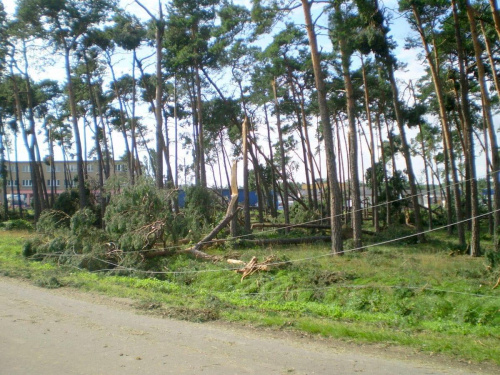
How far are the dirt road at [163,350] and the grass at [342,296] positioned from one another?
2.61ft

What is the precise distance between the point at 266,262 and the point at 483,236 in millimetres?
18276

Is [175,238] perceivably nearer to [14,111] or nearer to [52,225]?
[52,225]

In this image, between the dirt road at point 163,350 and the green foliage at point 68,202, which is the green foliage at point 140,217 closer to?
the dirt road at point 163,350

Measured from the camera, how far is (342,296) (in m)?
12.6

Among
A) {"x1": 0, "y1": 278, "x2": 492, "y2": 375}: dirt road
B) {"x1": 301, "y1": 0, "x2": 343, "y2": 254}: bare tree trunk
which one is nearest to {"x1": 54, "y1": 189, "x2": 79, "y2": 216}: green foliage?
{"x1": 301, "y1": 0, "x2": 343, "y2": 254}: bare tree trunk

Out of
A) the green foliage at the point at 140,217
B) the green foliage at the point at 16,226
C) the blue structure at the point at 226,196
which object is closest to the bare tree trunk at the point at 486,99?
the green foliage at the point at 140,217

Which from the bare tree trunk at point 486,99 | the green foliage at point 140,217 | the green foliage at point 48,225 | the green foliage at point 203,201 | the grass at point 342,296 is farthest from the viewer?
the green foliage at point 203,201

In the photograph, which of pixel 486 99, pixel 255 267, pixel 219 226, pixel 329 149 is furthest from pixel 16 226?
pixel 486 99

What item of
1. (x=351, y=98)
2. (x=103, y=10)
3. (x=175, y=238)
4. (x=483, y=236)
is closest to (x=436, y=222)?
(x=483, y=236)

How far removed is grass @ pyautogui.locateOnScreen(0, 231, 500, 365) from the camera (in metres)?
8.95

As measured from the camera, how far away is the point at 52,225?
827 inches

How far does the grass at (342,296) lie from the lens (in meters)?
8.95

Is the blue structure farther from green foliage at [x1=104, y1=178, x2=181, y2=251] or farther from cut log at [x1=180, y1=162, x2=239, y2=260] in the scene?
green foliage at [x1=104, y1=178, x2=181, y2=251]

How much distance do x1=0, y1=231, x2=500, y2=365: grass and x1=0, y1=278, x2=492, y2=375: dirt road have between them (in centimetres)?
80
